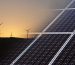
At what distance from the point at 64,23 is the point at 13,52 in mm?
10145

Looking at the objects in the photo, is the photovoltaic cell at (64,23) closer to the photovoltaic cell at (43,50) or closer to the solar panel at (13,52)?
the photovoltaic cell at (43,50)

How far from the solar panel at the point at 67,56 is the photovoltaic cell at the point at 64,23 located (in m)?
4.95

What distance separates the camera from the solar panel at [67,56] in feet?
108

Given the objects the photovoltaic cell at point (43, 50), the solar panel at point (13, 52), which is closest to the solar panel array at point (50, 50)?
the photovoltaic cell at point (43, 50)

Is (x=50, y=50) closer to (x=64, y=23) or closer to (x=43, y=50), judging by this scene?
(x=43, y=50)

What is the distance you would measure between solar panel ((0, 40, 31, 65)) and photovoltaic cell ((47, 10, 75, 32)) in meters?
5.09

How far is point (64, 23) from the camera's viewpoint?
142ft

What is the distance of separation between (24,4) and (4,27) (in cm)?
659

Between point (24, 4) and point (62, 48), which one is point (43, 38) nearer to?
point (62, 48)

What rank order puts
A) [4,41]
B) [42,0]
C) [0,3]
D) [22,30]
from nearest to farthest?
[4,41] < [22,30] < [0,3] < [42,0]

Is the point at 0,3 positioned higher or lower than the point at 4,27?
higher

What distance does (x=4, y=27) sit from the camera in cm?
4928

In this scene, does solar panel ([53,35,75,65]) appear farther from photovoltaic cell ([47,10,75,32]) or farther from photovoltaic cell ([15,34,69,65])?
photovoltaic cell ([47,10,75,32])

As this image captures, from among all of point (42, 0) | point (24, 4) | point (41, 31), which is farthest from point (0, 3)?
point (41, 31)
